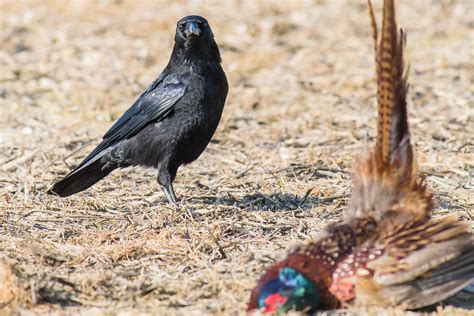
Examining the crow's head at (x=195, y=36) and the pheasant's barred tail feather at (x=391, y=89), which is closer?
the pheasant's barred tail feather at (x=391, y=89)

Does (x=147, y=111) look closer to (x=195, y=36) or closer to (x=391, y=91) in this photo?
(x=195, y=36)

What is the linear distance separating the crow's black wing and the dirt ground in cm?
40

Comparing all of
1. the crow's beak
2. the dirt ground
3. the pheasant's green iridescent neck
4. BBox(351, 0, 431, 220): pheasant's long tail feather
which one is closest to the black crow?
the crow's beak

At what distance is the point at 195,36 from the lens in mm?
6992

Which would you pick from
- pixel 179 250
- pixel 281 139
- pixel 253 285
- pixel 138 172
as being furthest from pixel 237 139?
pixel 253 285

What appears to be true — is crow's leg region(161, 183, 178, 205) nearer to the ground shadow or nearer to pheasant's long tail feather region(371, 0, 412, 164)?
the ground shadow

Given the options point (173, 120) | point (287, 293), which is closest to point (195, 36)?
point (173, 120)

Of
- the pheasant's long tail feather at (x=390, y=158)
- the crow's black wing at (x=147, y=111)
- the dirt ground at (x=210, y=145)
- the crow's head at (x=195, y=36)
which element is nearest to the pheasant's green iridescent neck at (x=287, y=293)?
the dirt ground at (x=210, y=145)

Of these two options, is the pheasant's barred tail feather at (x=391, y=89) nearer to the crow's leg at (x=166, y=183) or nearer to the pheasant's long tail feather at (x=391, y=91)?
the pheasant's long tail feather at (x=391, y=91)

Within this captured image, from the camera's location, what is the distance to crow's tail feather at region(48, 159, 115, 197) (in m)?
7.11

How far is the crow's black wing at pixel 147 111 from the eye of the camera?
6.97 metres

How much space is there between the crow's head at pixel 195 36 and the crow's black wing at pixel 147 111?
271mm

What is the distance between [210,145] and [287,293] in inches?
168

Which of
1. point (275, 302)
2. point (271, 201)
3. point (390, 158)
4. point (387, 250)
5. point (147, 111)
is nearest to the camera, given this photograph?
point (275, 302)
